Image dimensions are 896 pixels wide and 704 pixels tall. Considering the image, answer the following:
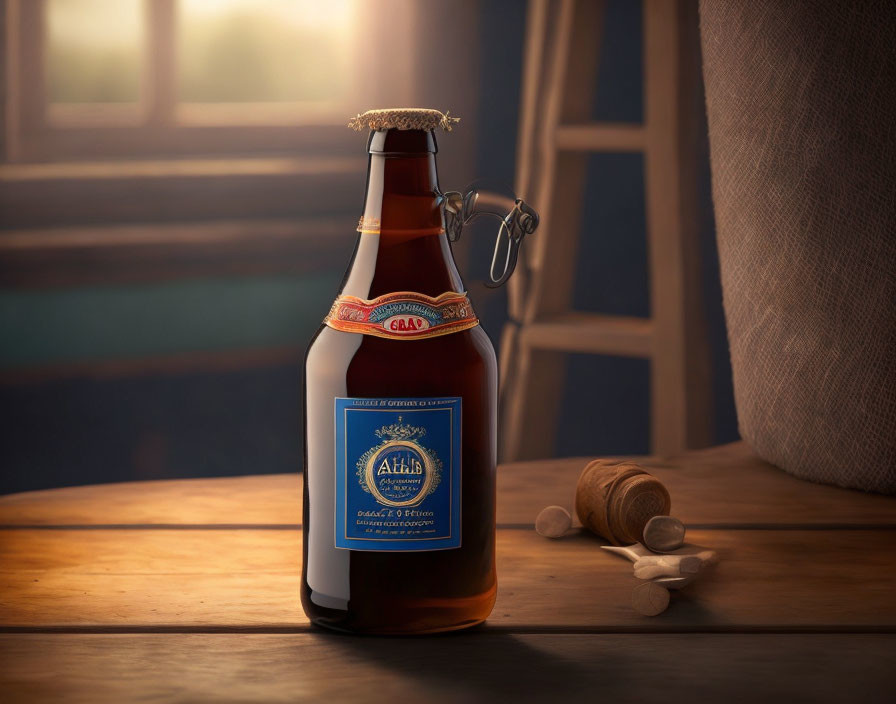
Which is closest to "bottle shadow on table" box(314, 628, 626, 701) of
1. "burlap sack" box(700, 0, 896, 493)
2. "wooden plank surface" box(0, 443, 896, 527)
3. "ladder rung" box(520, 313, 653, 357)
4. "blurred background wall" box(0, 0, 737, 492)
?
"wooden plank surface" box(0, 443, 896, 527)

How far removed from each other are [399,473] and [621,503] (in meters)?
0.25

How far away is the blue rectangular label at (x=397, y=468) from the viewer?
2.19 feet

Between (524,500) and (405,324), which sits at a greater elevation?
(405,324)

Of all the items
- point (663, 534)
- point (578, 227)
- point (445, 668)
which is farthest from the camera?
point (578, 227)

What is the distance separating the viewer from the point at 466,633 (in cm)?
70

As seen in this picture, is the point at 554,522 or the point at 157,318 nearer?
the point at 554,522

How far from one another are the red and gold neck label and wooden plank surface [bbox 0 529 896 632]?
171 millimetres

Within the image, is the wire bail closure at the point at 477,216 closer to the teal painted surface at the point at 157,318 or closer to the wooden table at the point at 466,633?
the wooden table at the point at 466,633

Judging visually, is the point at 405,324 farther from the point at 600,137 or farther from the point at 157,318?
the point at 157,318

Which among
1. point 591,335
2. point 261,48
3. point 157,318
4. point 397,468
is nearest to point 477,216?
point 397,468

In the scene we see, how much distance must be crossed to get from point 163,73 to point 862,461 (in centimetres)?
157

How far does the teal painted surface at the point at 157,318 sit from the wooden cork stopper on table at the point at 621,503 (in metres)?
1.30

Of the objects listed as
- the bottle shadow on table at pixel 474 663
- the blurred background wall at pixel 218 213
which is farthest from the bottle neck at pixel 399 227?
the blurred background wall at pixel 218 213

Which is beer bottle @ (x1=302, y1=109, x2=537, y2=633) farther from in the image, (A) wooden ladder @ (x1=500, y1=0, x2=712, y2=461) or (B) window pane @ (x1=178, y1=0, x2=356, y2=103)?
(B) window pane @ (x1=178, y1=0, x2=356, y2=103)
